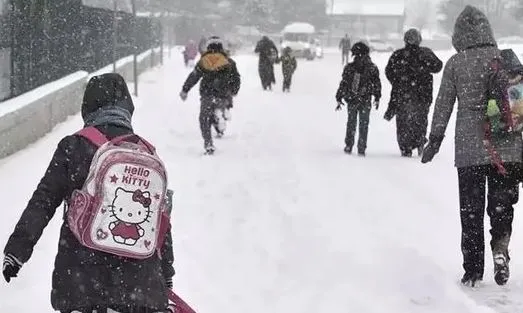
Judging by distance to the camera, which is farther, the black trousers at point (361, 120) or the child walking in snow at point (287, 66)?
the child walking in snow at point (287, 66)

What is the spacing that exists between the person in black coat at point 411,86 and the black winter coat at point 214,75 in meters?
2.36

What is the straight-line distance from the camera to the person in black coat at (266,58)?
985 inches

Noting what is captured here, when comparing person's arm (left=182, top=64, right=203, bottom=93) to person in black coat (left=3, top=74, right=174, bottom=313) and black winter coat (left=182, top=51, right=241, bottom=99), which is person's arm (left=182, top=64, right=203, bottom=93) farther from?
person in black coat (left=3, top=74, right=174, bottom=313)

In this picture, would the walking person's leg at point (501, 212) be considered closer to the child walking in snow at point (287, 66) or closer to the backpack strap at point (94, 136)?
the backpack strap at point (94, 136)

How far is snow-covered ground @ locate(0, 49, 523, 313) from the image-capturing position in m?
5.52

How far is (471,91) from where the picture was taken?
5516 mm

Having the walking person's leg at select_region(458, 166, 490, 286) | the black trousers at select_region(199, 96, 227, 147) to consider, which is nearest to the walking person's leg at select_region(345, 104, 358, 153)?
the black trousers at select_region(199, 96, 227, 147)

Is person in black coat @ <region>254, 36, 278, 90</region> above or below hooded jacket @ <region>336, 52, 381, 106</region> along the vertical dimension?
below

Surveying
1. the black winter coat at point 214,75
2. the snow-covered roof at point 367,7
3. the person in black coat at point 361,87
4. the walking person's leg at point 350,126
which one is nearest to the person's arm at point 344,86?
the person in black coat at point 361,87

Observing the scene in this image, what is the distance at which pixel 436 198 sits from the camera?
8945mm

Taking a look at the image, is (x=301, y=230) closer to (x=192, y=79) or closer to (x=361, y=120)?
(x=361, y=120)

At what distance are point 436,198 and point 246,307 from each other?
13.8 feet

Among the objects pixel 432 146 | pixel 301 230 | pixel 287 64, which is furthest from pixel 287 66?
pixel 432 146

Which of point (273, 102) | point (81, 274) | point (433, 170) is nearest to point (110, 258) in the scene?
point (81, 274)
